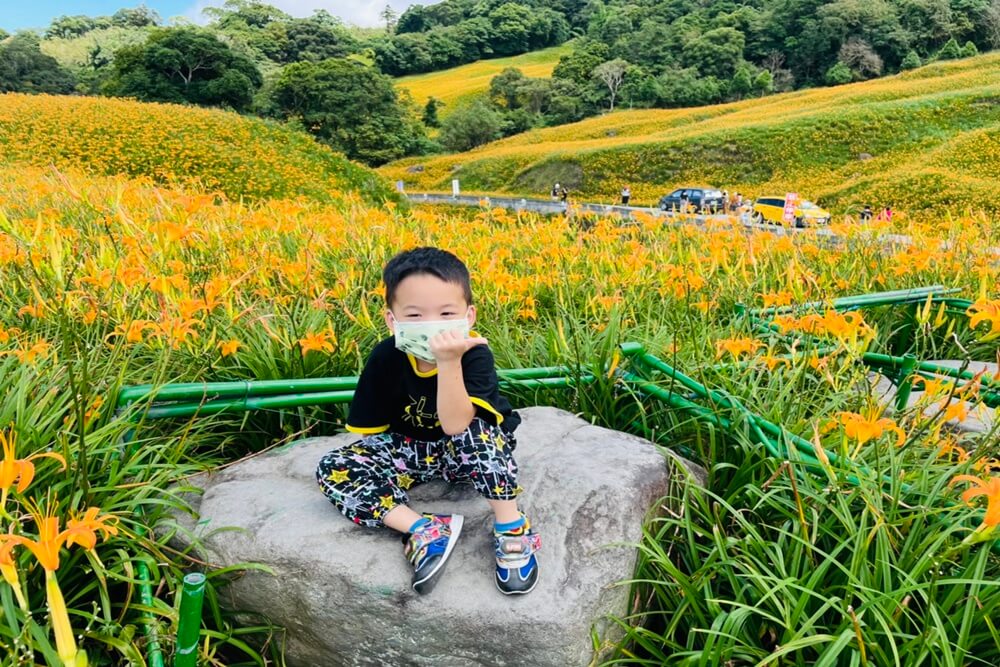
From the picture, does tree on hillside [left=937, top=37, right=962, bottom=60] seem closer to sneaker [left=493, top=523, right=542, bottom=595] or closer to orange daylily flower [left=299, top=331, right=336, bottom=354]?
orange daylily flower [left=299, top=331, right=336, bottom=354]

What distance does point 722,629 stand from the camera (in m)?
1.18

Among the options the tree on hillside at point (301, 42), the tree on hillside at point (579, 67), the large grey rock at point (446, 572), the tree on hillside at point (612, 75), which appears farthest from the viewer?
the tree on hillside at point (301, 42)

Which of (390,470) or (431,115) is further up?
(431,115)

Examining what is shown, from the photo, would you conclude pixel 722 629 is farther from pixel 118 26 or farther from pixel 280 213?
pixel 118 26

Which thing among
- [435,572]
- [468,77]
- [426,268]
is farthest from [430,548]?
[468,77]

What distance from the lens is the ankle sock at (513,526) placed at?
1311 millimetres

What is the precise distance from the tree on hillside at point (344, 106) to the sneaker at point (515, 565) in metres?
39.1

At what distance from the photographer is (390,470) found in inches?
59.9

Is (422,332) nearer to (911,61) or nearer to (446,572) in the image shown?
(446,572)

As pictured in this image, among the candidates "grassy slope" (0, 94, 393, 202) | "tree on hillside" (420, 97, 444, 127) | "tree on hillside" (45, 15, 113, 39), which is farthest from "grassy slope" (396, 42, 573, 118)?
"tree on hillside" (45, 15, 113, 39)

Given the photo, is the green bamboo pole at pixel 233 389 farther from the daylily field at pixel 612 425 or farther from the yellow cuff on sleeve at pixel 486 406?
the yellow cuff on sleeve at pixel 486 406

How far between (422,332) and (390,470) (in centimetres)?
40

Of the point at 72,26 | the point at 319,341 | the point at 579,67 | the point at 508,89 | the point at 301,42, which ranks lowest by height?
the point at 319,341

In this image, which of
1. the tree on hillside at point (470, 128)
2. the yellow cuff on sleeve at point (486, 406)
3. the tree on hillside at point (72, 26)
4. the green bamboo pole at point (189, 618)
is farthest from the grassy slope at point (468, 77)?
the green bamboo pole at point (189, 618)
